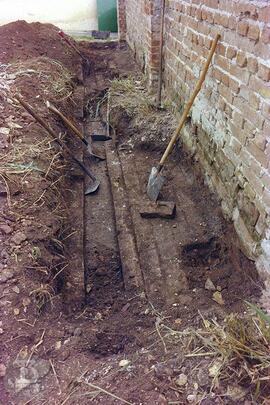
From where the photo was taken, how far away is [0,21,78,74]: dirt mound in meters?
6.63

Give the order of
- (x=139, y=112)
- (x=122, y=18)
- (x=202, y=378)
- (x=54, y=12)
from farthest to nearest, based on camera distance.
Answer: (x=54, y=12)
(x=122, y=18)
(x=139, y=112)
(x=202, y=378)

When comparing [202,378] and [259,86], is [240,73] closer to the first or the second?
[259,86]

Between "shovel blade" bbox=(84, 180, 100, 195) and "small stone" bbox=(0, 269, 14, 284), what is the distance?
5.95 feet

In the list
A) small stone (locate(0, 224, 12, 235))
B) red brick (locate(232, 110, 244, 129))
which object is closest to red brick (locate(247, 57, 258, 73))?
red brick (locate(232, 110, 244, 129))

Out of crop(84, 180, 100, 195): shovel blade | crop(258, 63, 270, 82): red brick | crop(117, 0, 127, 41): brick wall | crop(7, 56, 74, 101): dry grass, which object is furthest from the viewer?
crop(117, 0, 127, 41): brick wall

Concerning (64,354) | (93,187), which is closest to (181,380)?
(64,354)

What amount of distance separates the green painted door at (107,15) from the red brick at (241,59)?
28.4ft

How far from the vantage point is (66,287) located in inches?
112

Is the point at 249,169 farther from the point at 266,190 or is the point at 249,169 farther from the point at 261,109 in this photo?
the point at 261,109

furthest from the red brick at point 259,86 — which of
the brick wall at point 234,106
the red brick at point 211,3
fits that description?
the red brick at point 211,3

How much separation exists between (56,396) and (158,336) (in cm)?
75

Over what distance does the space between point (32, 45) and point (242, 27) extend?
19.4ft

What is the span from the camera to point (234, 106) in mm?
2758

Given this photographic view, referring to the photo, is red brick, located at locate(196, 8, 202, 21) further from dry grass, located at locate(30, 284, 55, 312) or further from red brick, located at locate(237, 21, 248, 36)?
dry grass, located at locate(30, 284, 55, 312)
